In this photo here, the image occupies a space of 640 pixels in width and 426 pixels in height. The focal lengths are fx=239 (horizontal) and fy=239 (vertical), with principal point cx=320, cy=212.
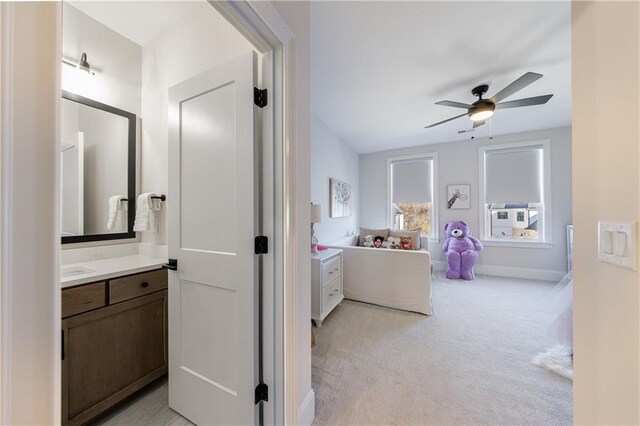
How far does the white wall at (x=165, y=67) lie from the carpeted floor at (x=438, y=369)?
5.74 ft

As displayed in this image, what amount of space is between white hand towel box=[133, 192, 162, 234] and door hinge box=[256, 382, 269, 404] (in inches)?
55.3

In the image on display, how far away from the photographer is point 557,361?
189 cm

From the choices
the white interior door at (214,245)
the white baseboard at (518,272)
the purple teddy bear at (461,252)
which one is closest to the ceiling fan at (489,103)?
the white interior door at (214,245)

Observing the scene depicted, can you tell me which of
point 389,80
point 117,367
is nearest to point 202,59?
point 389,80

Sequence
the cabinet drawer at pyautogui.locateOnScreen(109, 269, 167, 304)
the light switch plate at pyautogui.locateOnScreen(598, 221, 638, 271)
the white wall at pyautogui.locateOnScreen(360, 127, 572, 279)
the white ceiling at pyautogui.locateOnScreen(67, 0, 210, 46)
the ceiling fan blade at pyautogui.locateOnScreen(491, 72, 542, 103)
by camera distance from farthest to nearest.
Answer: the white wall at pyautogui.locateOnScreen(360, 127, 572, 279) < the ceiling fan blade at pyautogui.locateOnScreen(491, 72, 542, 103) < the white ceiling at pyautogui.locateOnScreen(67, 0, 210, 46) < the cabinet drawer at pyautogui.locateOnScreen(109, 269, 167, 304) < the light switch plate at pyautogui.locateOnScreen(598, 221, 638, 271)

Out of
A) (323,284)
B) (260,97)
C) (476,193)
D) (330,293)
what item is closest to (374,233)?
(330,293)

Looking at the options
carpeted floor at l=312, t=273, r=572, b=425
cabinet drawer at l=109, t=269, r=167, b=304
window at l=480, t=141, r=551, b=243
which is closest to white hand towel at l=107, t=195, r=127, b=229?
cabinet drawer at l=109, t=269, r=167, b=304

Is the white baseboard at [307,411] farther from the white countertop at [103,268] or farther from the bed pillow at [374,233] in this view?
the bed pillow at [374,233]

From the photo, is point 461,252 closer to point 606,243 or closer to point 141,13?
point 606,243

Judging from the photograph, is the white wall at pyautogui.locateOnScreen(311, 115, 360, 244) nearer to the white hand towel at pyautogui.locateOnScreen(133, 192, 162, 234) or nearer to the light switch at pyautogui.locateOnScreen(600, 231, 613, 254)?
the white hand towel at pyautogui.locateOnScreen(133, 192, 162, 234)

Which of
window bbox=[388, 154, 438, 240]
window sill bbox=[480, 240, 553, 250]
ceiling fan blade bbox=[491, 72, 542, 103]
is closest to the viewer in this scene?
ceiling fan blade bbox=[491, 72, 542, 103]

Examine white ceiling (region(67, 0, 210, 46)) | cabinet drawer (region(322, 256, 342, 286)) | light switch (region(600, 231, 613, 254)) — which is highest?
white ceiling (region(67, 0, 210, 46))

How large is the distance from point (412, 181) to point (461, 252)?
1.73m

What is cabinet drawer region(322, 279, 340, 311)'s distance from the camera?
2.53m
